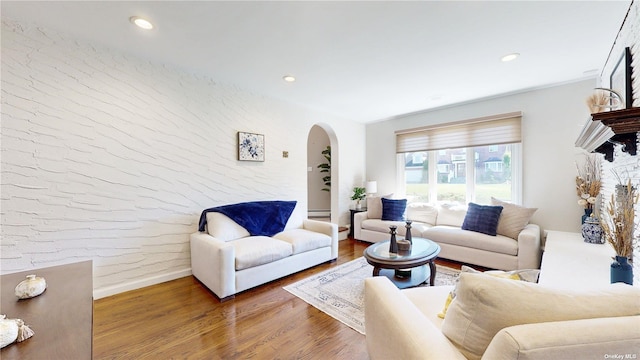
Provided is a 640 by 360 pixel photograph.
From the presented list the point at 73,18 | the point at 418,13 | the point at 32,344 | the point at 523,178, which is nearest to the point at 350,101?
the point at 418,13

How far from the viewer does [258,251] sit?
2555mm

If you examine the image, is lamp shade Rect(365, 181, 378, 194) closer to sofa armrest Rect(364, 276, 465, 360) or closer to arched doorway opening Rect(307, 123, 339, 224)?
arched doorway opening Rect(307, 123, 339, 224)

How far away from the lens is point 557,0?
5.59 ft

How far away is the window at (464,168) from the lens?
3.62m

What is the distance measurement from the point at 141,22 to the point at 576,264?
4.19m

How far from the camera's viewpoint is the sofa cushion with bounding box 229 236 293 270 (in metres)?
2.45

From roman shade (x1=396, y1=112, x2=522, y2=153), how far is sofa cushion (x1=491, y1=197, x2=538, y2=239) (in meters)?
1.05

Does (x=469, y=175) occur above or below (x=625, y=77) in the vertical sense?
below

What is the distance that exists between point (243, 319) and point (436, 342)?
1.67m

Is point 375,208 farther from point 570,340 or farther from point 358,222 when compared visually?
point 570,340

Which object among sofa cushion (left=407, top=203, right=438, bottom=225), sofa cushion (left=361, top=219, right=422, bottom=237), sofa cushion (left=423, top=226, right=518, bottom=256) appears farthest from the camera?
sofa cushion (left=407, top=203, right=438, bottom=225)

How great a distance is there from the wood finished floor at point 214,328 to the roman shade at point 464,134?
350 centimetres

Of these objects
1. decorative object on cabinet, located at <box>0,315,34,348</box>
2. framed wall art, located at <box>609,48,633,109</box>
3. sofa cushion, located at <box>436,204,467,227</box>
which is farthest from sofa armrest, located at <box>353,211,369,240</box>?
decorative object on cabinet, located at <box>0,315,34,348</box>

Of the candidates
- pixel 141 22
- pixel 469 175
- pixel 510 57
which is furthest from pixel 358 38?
pixel 469 175
